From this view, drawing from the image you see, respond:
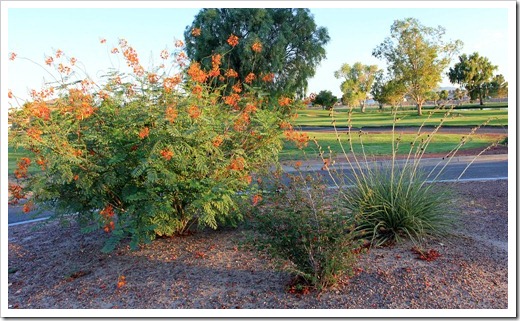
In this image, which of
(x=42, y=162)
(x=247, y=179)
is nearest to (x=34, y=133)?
(x=42, y=162)

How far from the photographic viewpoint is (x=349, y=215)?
18.0 feet

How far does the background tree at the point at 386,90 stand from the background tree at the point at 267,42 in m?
14.1

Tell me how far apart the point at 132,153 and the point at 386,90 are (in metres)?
41.6

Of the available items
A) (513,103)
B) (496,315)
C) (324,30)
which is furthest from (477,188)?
(324,30)

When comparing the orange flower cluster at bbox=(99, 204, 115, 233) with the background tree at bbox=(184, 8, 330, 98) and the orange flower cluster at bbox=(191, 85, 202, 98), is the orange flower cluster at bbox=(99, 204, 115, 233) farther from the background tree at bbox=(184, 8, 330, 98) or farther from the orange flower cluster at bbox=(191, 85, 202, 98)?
the background tree at bbox=(184, 8, 330, 98)

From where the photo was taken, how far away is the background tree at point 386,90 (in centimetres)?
A: 4151

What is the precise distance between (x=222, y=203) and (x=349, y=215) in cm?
139

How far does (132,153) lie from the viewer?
18.8 feet

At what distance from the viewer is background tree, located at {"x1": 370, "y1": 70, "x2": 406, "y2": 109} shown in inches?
1634

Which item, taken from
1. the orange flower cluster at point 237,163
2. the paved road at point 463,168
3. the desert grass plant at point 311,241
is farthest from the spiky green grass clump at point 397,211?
the paved road at point 463,168

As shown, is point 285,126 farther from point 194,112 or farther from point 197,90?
point 194,112

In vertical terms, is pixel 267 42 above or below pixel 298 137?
above

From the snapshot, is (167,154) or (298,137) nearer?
(167,154)

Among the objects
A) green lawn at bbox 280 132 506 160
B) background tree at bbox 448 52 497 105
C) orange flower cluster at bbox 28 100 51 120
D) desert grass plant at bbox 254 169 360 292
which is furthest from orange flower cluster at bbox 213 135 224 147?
background tree at bbox 448 52 497 105
